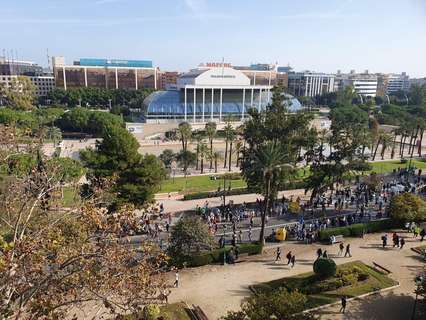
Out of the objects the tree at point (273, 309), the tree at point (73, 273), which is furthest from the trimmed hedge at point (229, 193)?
the tree at point (73, 273)

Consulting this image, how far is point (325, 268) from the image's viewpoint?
81.4ft

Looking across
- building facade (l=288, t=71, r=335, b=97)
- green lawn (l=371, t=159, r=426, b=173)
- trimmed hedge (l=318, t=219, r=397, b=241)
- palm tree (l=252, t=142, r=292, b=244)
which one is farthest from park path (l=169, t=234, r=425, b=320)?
building facade (l=288, t=71, r=335, b=97)

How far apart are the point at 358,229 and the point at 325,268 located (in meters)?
10.4

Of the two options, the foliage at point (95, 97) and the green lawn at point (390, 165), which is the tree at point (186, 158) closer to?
the green lawn at point (390, 165)

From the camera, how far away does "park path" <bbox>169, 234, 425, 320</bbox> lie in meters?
Answer: 22.5

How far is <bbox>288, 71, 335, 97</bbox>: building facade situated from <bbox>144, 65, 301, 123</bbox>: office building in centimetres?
7088

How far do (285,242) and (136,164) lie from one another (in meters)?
15.3

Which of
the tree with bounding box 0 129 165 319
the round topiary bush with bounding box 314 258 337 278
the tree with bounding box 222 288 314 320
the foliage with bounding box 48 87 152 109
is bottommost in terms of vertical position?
the round topiary bush with bounding box 314 258 337 278

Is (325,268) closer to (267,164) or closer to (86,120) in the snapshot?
(267,164)

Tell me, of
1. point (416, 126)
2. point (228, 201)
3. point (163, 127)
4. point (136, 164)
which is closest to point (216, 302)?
point (136, 164)

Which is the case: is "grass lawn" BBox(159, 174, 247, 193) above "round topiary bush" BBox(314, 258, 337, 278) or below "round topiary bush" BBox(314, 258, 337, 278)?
below

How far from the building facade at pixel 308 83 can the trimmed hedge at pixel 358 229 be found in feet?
497

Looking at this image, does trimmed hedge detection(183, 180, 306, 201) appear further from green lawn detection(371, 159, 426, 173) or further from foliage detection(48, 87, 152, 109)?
foliage detection(48, 87, 152, 109)

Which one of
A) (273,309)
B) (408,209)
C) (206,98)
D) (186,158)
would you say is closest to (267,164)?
(408,209)
